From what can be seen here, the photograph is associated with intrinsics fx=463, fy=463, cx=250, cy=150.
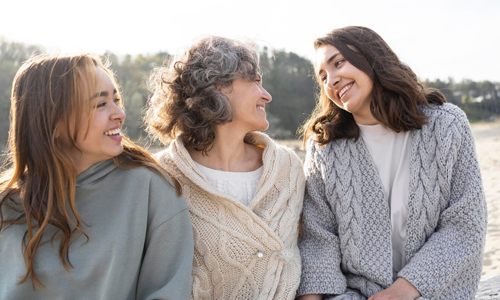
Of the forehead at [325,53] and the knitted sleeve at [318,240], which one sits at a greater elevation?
the forehead at [325,53]

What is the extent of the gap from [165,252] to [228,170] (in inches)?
24.9

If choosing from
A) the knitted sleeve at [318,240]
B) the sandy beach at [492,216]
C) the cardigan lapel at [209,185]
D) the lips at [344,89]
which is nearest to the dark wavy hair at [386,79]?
the lips at [344,89]

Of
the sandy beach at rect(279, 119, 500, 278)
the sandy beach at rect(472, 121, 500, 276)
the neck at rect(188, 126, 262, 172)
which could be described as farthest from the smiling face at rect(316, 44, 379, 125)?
the sandy beach at rect(472, 121, 500, 276)

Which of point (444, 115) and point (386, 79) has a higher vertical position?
point (386, 79)

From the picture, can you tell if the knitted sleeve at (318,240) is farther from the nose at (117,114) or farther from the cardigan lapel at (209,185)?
the nose at (117,114)

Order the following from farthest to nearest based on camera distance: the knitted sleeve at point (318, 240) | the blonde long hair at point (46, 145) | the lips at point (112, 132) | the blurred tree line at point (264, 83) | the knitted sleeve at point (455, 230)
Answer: the blurred tree line at point (264, 83)
the knitted sleeve at point (318, 240)
the knitted sleeve at point (455, 230)
the lips at point (112, 132)
the blonde long hair at point (46, 145)

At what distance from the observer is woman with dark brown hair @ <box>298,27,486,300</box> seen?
229 centimetres

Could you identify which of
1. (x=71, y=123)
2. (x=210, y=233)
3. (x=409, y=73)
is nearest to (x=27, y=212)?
(x=71, y=123)

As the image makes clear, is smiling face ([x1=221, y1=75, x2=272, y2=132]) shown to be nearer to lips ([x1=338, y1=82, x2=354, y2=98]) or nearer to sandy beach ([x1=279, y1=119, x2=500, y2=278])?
lips ([x1=338, y1=82, x2=354, y2=98])

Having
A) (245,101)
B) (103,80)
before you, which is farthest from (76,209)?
(245,101)

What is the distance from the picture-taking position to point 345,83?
8.16ft

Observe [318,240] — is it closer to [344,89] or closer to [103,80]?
[344,89]

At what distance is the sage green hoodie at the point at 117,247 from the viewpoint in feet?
6.44

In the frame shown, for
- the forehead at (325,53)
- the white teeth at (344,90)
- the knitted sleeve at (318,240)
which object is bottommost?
the knitted sleeve at (318,240)
